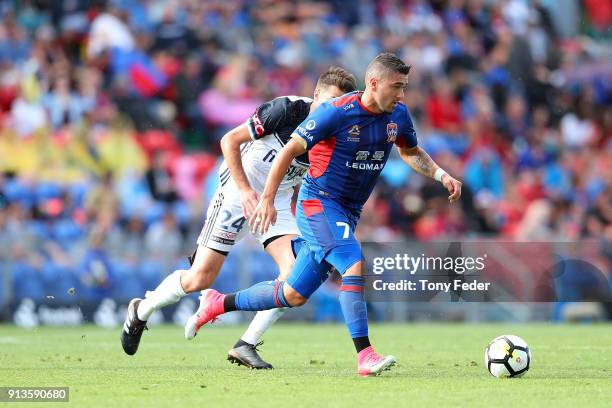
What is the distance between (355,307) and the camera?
866 centimetres

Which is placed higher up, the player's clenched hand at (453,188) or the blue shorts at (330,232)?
the player's clenched hand at (453,188)

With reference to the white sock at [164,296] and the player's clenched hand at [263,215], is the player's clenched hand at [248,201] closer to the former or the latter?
the player's clenched hand at [263,215]

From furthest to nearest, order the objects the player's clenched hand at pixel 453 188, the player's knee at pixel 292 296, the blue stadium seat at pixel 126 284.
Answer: the blue stadium seat at pixel 126 284
the player's clenched hand at pixel 453 188
the player's knee at pixel 292 296

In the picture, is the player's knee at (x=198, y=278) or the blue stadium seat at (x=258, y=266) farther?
the blue stadium seat at (x=258, y=266)

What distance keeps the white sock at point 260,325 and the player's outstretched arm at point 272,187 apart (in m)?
1.36

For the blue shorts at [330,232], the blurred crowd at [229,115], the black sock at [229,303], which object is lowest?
the black sock at [229,303]

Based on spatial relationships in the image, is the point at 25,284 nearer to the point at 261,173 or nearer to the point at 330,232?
the point at 261,173

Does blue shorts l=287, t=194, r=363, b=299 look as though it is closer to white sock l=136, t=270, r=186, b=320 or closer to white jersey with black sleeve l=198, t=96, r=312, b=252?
white jersey with black sleeve l=198, t=96, r=312, b=252

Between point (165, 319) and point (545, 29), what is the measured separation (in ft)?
38.8

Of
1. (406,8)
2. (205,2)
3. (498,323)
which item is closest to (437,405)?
(498,323)

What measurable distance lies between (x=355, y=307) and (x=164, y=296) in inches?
77.4

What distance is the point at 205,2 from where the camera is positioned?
73.3 ft

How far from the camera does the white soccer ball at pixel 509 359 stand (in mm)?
8625

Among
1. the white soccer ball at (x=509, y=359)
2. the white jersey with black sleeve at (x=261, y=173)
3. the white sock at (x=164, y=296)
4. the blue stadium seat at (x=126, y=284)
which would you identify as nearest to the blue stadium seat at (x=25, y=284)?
the blue stadium seat at (x=126, y=284)
